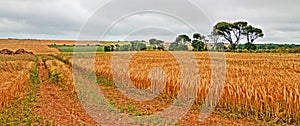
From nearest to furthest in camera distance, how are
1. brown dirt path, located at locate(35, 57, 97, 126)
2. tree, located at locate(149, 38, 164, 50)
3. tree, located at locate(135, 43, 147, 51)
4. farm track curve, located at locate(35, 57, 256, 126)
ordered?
farm track curve, located at locate(35, 57, 256, 126)
brown dirt path, located at locate(35, 57, 97, 126)
tree, located at locate(135, 43, 147, 51)
tree, located at locate(149, 38, 164, 50)

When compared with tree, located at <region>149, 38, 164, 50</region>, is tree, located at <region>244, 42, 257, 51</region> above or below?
below

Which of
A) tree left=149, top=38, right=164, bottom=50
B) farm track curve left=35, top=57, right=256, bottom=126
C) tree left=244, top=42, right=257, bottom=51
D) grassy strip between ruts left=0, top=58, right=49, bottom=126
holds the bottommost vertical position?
farm track curve left=35, top=57, right=256, bottom=126

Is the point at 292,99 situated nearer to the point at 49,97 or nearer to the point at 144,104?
the point at 144,104

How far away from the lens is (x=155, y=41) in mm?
54938

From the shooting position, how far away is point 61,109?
972 centimetres

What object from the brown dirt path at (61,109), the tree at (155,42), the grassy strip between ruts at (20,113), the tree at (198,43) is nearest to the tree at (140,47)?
the tree at (155,42)

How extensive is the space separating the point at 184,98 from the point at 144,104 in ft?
4.19

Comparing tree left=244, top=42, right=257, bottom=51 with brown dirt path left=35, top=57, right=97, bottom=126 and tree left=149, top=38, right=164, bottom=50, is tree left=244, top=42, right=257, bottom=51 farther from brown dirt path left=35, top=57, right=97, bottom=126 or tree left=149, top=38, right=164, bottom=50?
brown dirt path left=35, top=57, right=97, bottom=126

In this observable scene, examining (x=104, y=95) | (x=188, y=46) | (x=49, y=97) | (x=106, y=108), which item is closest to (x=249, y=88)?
(x=106, y=108)

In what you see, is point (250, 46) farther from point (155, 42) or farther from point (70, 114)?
point (70, 114)

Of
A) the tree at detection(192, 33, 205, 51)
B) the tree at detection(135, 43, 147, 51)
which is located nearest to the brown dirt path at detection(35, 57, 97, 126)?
the tree at detection(135, 43, 147, 51)

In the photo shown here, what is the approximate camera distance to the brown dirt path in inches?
323

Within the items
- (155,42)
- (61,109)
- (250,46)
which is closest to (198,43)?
(250,46)

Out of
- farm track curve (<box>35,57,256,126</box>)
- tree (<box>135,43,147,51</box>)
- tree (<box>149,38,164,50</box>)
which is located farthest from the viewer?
tree (<box>149,38,164,50</box>)
